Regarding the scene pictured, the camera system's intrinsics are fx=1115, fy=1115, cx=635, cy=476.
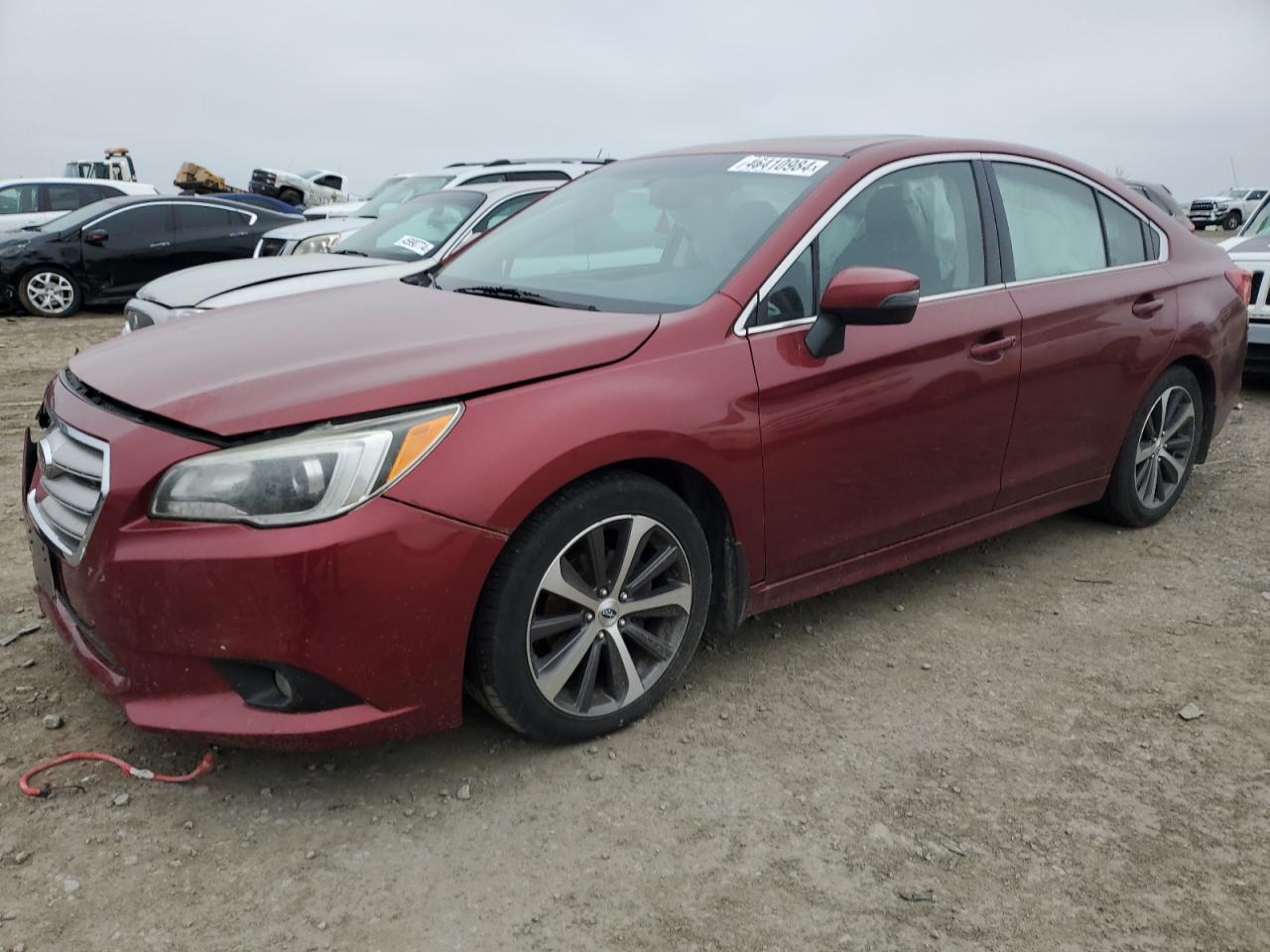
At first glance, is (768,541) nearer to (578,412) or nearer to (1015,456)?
(578,412)

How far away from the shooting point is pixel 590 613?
2.91m

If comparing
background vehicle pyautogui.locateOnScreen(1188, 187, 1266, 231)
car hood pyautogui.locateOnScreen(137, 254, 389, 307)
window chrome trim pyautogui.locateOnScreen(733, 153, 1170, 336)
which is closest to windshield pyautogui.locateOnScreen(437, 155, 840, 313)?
window chrome trim pyautogui.locateOnScreen(733, 153, 1170, 336)

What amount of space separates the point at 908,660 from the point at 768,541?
2.36 ft

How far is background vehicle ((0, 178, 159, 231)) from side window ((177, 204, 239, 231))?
372cm

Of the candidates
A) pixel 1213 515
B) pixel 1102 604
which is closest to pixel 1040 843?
pixel 1102 604

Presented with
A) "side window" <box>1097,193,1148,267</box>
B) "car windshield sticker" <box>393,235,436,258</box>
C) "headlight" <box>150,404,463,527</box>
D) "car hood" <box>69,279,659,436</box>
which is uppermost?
"side window" <box>1097,193,1148,267</box>

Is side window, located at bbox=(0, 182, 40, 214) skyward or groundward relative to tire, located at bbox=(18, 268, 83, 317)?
skyward

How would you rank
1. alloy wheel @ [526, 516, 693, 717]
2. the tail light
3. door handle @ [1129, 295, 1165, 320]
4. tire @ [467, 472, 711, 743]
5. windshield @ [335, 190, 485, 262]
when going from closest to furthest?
tire @ [467, 472, 711, 743] → alloy wheel @ [526, 516, 693, 717] → door handle @ [1129, 295, 1165, 320] → the tail light → windshield @ [335, 190, 485, 262]

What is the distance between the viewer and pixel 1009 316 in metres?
3.82

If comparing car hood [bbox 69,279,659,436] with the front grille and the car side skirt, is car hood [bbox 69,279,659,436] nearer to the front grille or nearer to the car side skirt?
the front grille

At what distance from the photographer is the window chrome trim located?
322 centimetres

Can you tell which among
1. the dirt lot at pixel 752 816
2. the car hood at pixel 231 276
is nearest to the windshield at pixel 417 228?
the car hood at pixel 231 276

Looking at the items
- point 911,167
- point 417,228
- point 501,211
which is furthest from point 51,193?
point 911,167

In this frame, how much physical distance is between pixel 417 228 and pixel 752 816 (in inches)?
241
